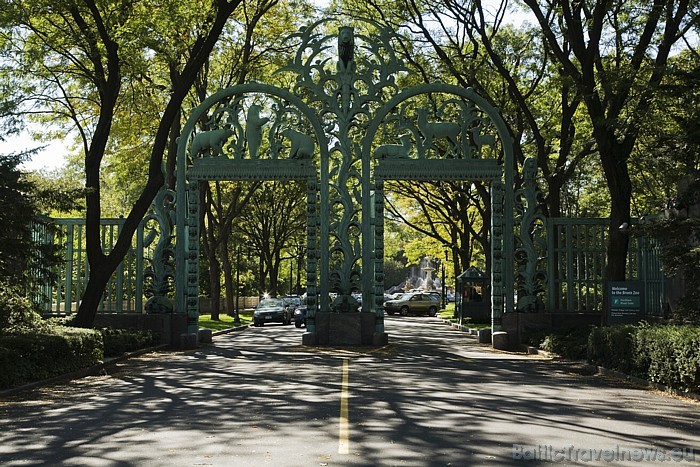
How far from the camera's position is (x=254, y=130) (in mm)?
26625

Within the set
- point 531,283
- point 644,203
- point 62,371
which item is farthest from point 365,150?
point 644,203

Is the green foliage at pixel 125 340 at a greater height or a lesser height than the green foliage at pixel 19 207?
lesser

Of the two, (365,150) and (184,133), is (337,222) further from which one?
(184,133)

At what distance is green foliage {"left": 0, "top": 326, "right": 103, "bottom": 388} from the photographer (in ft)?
47.5

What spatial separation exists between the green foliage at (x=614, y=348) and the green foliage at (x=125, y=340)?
1226cm

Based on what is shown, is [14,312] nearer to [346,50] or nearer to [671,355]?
[671,355]

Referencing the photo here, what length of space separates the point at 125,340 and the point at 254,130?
8.29 metres

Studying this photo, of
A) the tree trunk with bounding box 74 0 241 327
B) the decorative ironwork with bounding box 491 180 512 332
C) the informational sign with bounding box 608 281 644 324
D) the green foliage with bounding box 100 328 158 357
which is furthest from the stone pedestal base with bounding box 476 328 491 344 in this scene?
the tree trunk with bounding box 74 0 241 327

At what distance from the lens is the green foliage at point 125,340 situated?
70.1 feet

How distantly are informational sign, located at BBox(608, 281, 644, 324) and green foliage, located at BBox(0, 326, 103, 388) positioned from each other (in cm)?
1287

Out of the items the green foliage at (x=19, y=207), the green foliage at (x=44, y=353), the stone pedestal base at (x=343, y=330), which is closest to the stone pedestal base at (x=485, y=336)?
the stone pedestal base at (x=343, y=330)

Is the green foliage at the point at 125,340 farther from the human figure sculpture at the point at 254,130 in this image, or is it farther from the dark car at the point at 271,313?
the dark car at the point at 271,313

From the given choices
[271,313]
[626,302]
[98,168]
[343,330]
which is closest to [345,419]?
[626,302]

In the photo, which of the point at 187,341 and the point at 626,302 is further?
the point at 187,341
